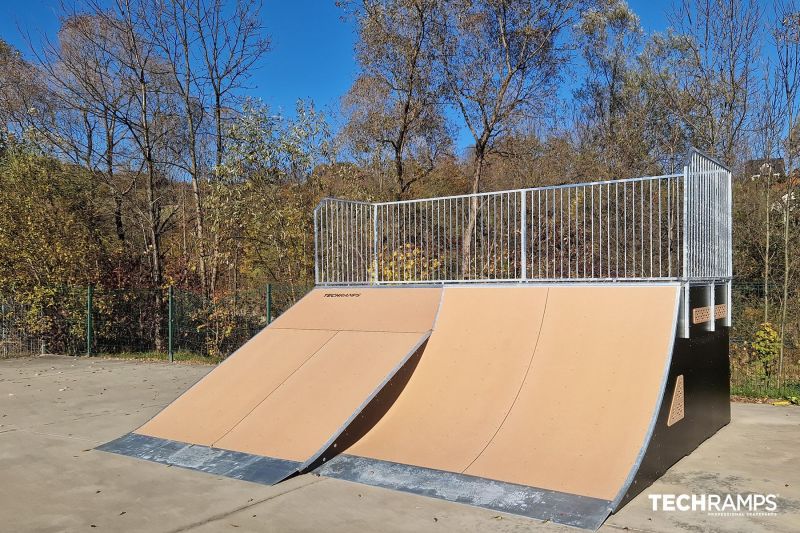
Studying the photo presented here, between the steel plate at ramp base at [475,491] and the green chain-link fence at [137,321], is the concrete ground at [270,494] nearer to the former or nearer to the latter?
the steel plate at ramp base at [475,491]

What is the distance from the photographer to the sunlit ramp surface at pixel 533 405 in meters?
5.00

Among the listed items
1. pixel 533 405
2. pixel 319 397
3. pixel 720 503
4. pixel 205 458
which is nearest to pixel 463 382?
pixel 533 405

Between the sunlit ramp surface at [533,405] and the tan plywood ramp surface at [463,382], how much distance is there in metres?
0.01

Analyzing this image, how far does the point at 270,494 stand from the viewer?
5.22m

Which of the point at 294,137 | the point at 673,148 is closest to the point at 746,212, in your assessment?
the point at 673,148

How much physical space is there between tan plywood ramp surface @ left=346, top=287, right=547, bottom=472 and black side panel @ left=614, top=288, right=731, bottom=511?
1.30m

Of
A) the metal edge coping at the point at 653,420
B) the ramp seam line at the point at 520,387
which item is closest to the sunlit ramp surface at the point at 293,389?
the ramp seam line at the point at 520,387

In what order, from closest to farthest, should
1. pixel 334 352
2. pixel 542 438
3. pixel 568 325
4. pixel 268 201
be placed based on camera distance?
1. pixel 542 438
2. pixel 568 325
3. pixel 334 352
4. pixel 268 201

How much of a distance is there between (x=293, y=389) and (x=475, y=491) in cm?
266

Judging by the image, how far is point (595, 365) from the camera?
5961 mm

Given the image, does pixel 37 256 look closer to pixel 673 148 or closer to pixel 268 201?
pixel 268 201

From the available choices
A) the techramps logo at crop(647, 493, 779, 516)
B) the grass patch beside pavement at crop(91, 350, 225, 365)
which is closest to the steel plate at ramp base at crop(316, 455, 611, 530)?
the techramps logo at crop(647, 493, 779, 516)

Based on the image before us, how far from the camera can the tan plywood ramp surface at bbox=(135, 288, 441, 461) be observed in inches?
250

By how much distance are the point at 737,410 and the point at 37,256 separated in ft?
52.0
